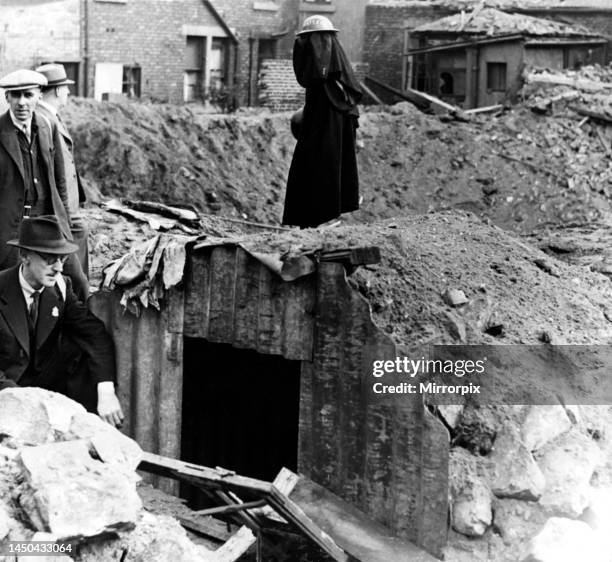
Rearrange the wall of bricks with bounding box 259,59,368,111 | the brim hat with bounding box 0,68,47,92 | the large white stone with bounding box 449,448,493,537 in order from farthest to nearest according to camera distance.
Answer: the wall of bricks with bounding box 259,59,368,111 < the brim hat with bounding box 0,68,47,92 < the large white stone with bounding box 449,448,493,537

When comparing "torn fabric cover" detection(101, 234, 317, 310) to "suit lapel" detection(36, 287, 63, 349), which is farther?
"torn fabric cover" detection(101, 234, 317, 310)

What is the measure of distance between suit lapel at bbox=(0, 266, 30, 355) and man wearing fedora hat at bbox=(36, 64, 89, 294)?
1.98 meters

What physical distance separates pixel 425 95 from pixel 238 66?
4647mm

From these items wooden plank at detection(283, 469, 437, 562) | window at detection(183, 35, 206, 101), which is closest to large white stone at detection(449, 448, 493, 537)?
wooden plank at detection(283, 469, 437, 562)

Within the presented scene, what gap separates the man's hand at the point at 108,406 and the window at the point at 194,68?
63.9ft

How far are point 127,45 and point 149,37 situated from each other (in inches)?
26.0

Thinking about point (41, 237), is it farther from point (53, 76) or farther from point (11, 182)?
point (53, 76)

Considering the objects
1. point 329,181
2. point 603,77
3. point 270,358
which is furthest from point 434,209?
point 270,358

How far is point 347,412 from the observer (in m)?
7.96

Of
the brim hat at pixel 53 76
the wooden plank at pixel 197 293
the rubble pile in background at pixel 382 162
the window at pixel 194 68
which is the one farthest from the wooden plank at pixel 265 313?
the window at pixel 194 68

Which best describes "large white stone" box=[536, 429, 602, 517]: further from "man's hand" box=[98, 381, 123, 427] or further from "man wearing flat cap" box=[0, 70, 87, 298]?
"man wearing flat cap" box=[0, 70, 87, 298]

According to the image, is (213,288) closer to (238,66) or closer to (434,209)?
(434,209)

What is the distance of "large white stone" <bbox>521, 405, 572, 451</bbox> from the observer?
8.27 meters

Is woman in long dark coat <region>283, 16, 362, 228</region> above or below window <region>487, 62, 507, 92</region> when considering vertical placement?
below
